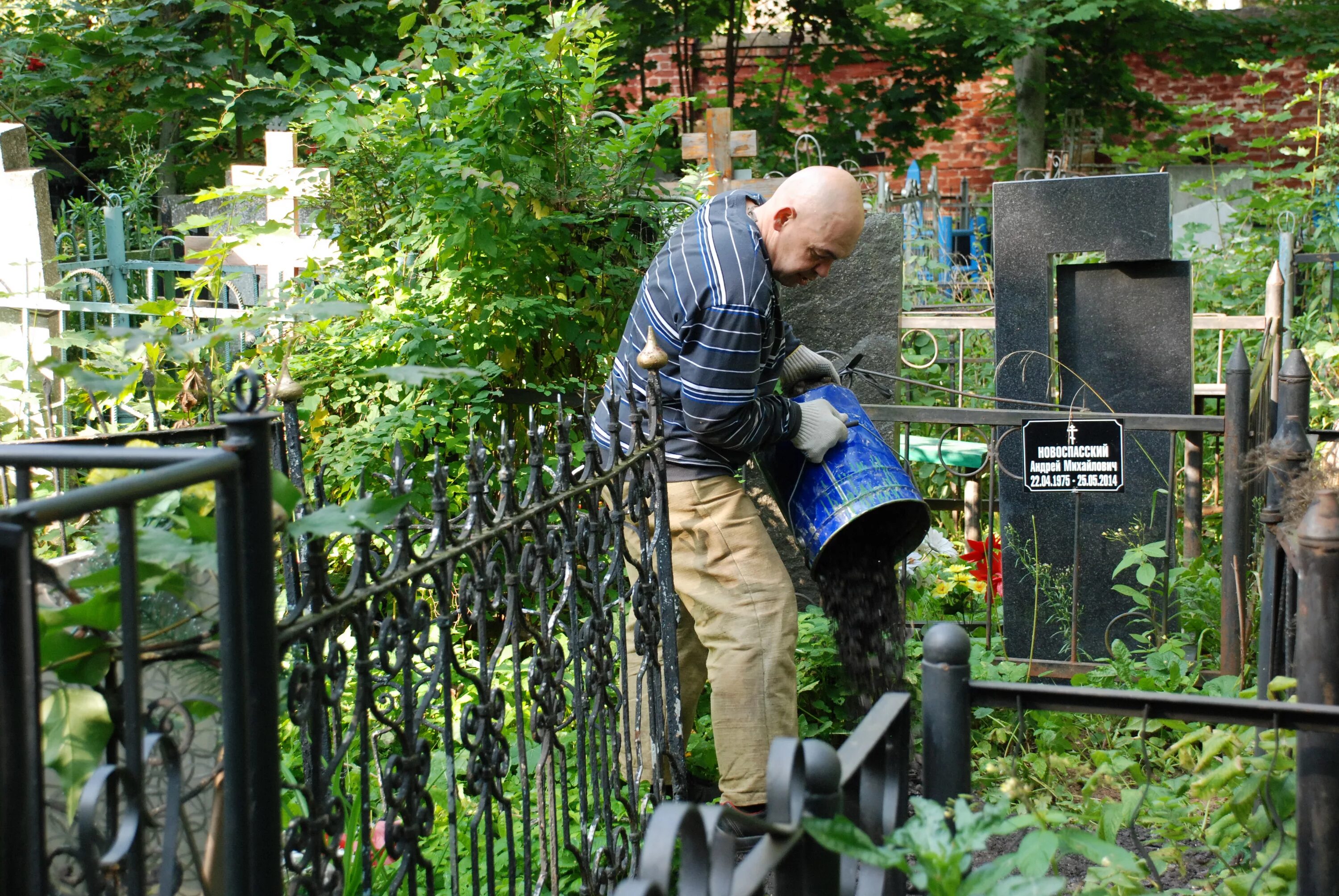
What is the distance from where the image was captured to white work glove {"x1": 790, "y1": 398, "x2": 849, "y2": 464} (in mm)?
2742

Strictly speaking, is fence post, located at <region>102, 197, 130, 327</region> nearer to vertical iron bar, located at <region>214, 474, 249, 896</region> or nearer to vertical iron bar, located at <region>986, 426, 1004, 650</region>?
vertical iron bar, located at <region>986, 426, 1004, 650</region>

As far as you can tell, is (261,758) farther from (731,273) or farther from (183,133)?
(183,133)

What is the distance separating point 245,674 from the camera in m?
1.14

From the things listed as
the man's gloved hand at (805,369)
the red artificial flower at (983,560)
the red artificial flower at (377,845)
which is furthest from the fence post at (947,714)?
the red artificial flower at (983,560)

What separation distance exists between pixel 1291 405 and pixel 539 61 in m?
2.36

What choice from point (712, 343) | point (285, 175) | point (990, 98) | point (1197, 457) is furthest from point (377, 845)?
point (990, 98)

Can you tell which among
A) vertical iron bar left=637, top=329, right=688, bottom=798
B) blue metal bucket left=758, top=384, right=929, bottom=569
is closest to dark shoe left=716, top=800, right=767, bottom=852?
vertical iron bar left=637, top=329, right=688, bottom=798

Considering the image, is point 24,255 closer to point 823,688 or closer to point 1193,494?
point 823,688

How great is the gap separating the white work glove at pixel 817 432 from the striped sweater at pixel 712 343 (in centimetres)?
2

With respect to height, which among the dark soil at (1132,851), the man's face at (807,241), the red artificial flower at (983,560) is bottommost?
the dark soil at (1132,851)

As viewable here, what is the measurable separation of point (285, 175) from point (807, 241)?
7.26ft

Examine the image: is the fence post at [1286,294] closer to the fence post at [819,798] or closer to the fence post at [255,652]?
the fence post at [819,798]

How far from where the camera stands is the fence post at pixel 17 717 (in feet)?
2.84

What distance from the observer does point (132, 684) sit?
3.23 ft
